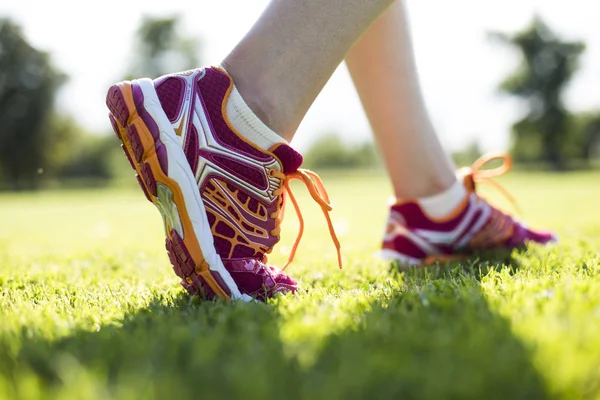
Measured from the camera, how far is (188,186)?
5.07 ft

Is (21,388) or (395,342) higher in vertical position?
(21,388)

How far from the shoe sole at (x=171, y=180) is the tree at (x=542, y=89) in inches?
1548

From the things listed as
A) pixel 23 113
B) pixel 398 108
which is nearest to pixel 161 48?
pixel 23 113

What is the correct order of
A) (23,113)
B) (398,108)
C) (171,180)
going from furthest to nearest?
(23,113), (398,108), (171,180)

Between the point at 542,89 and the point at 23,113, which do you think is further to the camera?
the point at 542,89

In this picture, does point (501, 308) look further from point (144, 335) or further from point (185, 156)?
point (185, 156)

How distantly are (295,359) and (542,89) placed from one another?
1654 inches

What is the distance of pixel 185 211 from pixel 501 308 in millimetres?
818

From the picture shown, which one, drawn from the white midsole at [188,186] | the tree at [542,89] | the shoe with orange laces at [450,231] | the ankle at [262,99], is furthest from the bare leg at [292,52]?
the tree at [542,89]

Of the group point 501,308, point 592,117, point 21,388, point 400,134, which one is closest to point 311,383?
point 21,388

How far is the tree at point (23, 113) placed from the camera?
115 ft

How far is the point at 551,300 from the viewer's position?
1228 millimetres

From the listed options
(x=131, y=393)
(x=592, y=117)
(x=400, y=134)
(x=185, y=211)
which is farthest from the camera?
(x=592, y=117)

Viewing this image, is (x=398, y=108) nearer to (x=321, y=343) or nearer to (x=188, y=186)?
(x=188, y=186)
